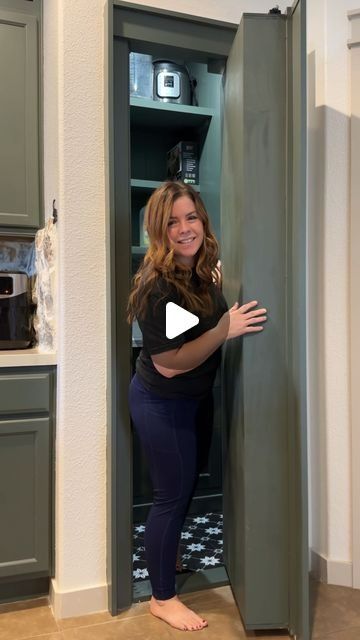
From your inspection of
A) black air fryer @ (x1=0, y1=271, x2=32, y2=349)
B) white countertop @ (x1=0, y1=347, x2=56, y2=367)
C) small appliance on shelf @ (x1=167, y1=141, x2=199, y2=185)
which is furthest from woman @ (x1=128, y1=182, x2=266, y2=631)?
small appliance on shelf @ (x1=167, y1=141, x2=199, y2=185)

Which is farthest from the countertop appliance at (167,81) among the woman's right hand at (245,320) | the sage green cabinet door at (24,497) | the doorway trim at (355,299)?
the sage green cabinet door at (24,497)

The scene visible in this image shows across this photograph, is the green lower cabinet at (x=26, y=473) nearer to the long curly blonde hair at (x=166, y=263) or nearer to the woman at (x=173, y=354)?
the woman at (x=173, y=354)

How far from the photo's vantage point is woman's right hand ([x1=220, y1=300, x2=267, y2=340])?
1526 millimetres

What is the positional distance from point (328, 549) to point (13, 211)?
1.79 metres

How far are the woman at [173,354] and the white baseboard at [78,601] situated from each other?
0.57ft

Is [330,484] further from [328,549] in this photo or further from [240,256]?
[240,256]

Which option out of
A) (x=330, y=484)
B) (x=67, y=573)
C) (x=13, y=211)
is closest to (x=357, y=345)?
(x=330, y=484)

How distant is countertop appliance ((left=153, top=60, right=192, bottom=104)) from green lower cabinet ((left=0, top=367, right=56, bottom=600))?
4.74 ft

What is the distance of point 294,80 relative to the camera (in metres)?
1.49

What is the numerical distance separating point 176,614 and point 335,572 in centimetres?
63

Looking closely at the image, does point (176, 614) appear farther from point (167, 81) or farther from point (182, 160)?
point (167, 81)

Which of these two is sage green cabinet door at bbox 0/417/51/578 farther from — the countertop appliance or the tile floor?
the countertop appliance

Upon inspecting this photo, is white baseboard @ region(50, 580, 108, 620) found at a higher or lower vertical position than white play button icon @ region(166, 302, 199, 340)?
lower

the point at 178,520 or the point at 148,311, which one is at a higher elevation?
the point at 148,311
